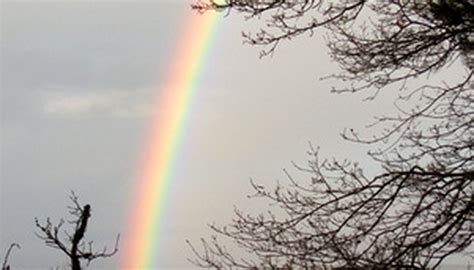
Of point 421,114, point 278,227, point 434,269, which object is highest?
point 421,114

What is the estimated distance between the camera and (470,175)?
5.52m

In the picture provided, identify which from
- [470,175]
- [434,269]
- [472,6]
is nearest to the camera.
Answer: [434,269]

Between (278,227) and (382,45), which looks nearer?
(278,227)

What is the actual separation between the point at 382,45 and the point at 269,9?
2.90 ft

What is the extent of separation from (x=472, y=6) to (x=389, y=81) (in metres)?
0.80

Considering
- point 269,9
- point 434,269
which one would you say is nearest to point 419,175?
point 434,269

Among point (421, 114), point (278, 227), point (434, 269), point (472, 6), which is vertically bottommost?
point (434, 269)

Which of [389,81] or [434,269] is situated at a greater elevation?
[389,81]

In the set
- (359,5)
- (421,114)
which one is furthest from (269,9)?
(421,114)

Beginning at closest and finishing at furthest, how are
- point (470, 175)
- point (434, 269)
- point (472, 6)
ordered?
point (434, 269) → point (470, 175) → point (472, 6)

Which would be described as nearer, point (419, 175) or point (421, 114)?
point (419, 175)

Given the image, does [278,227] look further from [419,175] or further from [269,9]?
[269,9]

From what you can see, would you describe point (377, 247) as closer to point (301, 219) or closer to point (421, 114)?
point (301, 219)

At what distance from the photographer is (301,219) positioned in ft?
17.8
